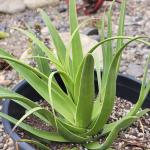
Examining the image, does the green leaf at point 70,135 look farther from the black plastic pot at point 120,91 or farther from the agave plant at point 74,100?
the black plastic pot at point 120,91

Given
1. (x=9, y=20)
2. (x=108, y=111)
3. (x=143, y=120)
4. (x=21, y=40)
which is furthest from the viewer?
(x=9, y=20)

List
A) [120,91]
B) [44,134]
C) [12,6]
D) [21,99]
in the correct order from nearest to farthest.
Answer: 1. [21,99]
2. [44,134]
3. [120,91]
4. [12,6]

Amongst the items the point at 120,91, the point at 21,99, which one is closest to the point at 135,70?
the point at 120,91

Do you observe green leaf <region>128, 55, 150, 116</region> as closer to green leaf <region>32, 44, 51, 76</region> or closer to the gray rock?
green leaf <region>32, 44, 51, 76</region>

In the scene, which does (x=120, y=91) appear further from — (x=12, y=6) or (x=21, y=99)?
(x=12, y=6)

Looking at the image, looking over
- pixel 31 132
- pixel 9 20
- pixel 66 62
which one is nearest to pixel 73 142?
pixel 31 132

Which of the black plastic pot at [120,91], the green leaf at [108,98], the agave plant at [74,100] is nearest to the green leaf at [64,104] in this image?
the agave plant at [74,100]

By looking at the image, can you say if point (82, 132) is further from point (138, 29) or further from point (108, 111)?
point (138, 29)
